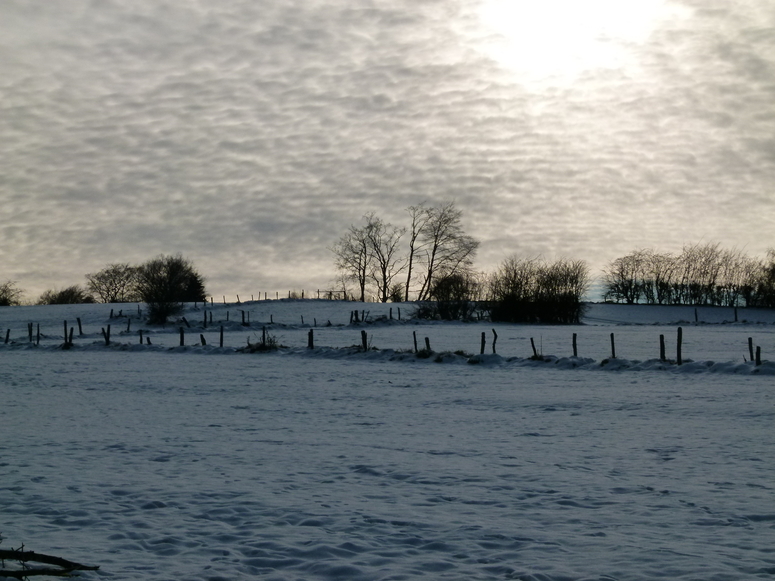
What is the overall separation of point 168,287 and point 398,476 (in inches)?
2670

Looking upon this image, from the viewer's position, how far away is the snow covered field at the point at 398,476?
260 inches

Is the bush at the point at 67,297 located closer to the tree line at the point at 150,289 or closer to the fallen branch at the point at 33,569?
the tree line at the point at 150,289

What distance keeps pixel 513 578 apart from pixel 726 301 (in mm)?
95082

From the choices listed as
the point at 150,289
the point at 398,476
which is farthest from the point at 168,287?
the point at 398,476

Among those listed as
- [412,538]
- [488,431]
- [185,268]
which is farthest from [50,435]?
[185,268]

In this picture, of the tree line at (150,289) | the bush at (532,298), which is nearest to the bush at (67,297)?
the tree line at (150,289)

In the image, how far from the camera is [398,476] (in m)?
10.3

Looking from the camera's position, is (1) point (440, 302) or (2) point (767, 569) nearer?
(2) point (767, 569)

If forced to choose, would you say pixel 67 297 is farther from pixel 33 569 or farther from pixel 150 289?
pixel 33 569

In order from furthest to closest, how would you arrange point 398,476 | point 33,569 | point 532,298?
1. point 532,298
2. point 398,476
3. point 33,569

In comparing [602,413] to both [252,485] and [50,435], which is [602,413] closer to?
[252,485]

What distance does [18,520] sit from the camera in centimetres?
777

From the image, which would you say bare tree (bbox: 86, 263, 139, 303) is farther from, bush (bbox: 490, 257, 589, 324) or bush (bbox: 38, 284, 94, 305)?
bush (bbox: 490, 257, 589, 324)

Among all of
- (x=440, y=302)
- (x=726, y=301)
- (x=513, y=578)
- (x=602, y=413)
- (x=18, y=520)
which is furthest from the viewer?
(x=726, y=301)
